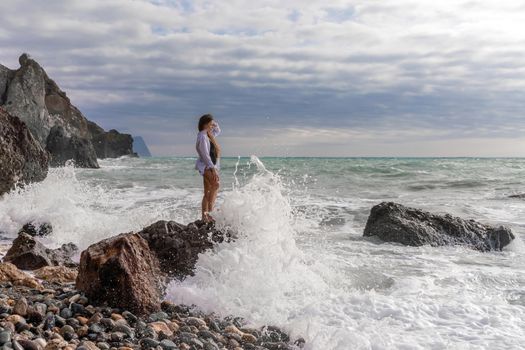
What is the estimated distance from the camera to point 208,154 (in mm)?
8648

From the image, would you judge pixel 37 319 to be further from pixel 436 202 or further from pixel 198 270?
pixel 436 202

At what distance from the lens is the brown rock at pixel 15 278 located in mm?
5070

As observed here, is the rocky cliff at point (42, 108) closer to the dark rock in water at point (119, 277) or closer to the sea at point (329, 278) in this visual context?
the sea at point (329, 278)

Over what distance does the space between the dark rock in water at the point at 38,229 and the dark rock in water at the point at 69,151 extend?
3522 centimetres

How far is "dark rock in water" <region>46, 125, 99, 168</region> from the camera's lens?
43375mm

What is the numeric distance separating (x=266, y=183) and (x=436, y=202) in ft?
34.5

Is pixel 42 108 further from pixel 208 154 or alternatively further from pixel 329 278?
pixel 329 278

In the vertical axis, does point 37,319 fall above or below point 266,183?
below

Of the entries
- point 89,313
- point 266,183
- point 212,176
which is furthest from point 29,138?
point 89,313

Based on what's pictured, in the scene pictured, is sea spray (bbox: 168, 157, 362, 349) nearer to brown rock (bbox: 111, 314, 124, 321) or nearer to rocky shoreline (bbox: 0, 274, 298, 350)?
rocky shoreline (bbox: 0, 274, 298, 350)

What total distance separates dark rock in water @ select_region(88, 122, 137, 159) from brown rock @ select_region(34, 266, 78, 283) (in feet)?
228

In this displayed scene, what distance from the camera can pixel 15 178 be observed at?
10.8 metres

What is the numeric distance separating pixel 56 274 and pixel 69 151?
40.8 metres

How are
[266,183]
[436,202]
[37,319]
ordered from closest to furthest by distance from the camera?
[37,319]
[266,183]
[436,202]
